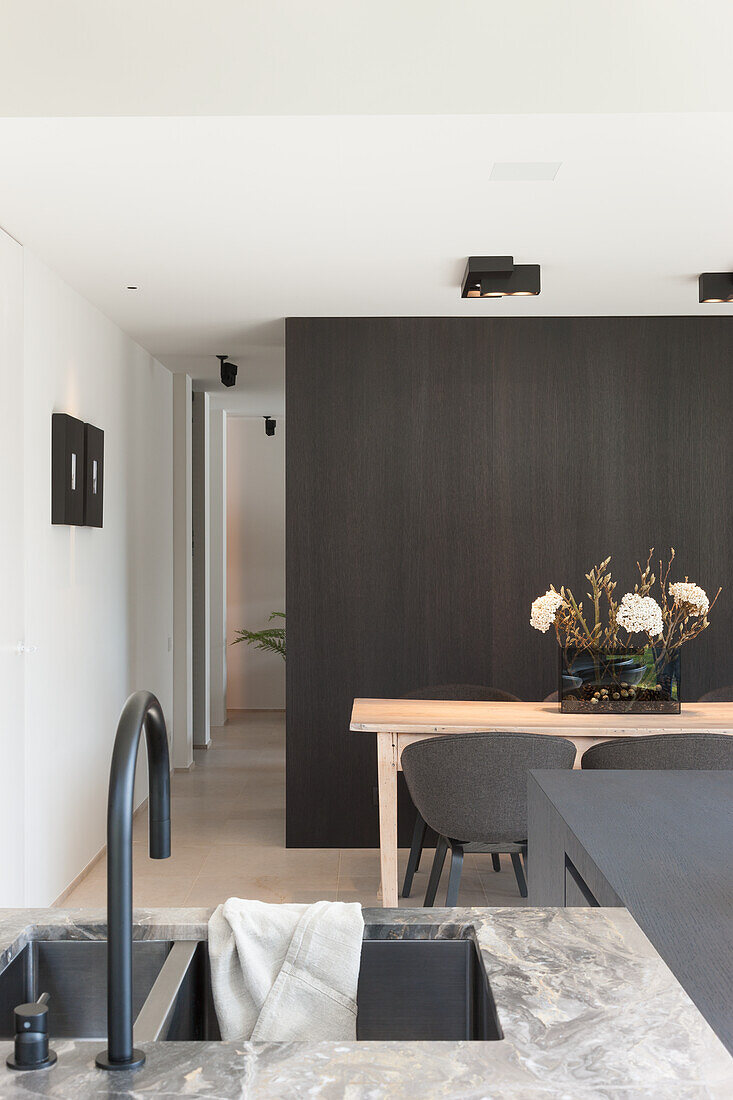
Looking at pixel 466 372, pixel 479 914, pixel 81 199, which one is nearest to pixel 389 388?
pixel 466 372

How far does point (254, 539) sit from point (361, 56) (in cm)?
704

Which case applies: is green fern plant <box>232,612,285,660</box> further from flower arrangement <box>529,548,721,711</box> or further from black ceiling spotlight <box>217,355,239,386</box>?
flower arrangement <box>529,548,721,711</box>

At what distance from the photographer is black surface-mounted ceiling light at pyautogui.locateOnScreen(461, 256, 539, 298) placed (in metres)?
3.79

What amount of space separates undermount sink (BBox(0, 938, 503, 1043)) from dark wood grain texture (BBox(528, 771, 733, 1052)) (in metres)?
0.23

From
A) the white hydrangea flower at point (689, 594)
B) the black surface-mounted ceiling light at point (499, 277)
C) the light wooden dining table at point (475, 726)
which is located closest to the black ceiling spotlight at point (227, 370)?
the black surface-mounted ceiling light at point (499, 277)

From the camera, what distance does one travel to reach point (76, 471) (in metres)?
4.10

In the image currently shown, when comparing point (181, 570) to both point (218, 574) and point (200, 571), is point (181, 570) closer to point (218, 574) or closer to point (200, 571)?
point (200, 571)

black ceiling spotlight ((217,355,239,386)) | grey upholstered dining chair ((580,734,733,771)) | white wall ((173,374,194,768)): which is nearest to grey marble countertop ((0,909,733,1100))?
grey upholstered dining chair ((580,734,733,771))

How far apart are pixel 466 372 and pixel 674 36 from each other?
8.50ft

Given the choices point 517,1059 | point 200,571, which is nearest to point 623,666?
point 517,1059

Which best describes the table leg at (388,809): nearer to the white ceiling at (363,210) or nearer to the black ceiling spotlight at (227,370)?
the white ceiling at (363,210)

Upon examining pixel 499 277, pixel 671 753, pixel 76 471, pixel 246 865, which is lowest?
pixel 246 865

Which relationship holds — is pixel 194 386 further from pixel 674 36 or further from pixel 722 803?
pixel 722 803

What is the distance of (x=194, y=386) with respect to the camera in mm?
7141
